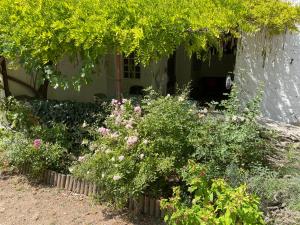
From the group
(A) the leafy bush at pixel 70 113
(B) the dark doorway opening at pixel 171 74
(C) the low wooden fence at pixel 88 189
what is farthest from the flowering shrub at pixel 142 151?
(B) the dark doorway opening at pixel 171 74

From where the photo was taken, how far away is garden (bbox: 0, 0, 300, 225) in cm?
455

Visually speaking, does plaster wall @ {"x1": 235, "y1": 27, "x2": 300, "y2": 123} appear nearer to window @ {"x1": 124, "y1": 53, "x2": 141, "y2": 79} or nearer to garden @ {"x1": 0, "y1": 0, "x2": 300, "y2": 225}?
garden @ {"x1": 0, "y1": 0, "x2": 300, "y2": 225}

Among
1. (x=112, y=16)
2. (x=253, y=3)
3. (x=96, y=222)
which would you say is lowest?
(x=96, y=222)

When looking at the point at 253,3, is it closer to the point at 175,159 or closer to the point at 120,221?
the point at 175,159

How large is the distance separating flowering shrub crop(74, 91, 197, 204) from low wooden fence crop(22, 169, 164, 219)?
0.17 meters

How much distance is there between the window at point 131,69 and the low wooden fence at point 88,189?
19.4ft

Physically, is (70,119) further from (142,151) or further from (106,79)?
(106,79)

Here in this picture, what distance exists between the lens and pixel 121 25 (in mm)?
5648

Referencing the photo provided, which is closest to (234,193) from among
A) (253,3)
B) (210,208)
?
(210,208)

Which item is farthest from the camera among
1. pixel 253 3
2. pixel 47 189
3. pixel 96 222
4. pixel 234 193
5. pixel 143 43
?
pixel 253 3

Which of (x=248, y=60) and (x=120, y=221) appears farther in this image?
(x=248, y=60)

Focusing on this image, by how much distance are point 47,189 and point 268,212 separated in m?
3.38

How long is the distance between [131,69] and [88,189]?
6.54 metres

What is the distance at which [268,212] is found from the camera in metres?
4.52
